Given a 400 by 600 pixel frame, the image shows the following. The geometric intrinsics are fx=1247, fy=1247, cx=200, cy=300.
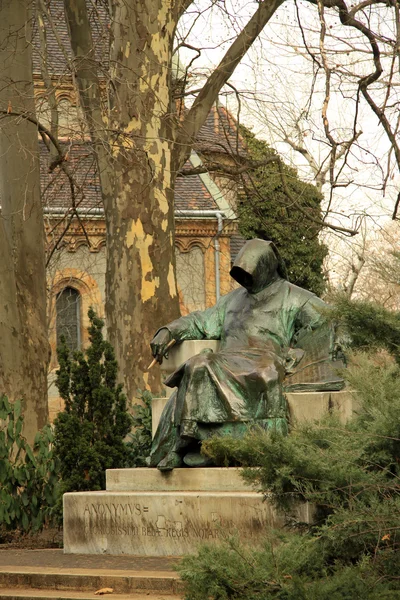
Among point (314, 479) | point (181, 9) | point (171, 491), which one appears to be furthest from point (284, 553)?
point (181, 9)

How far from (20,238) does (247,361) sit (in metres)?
5.40

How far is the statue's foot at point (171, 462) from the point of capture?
1010cm

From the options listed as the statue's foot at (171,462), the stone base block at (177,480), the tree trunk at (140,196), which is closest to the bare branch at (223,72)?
the tree trunk at (140,196)

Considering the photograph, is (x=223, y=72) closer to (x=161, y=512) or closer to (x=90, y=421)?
(x=90, y=421)

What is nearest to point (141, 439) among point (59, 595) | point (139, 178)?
point (59, 595)

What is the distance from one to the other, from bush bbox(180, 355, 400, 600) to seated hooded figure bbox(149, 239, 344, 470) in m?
2.72

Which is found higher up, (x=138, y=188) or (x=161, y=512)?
(x=138, y=188)

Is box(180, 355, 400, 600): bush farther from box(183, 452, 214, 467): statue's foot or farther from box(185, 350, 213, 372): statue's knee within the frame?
box(185, 350, 213, 372): statue's knee

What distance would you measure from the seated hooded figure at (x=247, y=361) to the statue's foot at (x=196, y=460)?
11mm

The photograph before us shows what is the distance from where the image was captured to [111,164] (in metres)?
15.8

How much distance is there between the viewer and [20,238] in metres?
14.9

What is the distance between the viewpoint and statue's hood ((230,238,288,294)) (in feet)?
35.8

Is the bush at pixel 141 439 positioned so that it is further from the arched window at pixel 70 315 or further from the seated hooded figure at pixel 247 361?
the arched window at pixel 70 315

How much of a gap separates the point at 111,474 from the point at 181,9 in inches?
333
